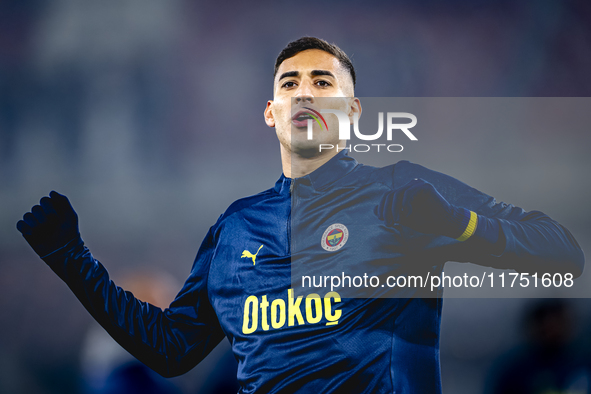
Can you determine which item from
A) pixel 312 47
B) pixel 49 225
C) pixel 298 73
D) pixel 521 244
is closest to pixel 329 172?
pixel 298 73

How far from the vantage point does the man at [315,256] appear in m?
1.41

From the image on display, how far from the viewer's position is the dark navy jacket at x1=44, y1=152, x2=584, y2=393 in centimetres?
145

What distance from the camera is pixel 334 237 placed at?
5.40ft

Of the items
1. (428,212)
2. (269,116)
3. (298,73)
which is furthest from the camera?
(269,116)

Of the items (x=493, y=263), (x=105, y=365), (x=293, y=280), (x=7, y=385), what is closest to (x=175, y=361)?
(x=293, y=280)

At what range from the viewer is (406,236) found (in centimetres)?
157

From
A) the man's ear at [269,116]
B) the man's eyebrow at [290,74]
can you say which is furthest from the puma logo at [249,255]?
the man's eyebrow at [290,74]

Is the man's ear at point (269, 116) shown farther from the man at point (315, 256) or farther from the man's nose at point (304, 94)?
the man's nose at point (304, 94)

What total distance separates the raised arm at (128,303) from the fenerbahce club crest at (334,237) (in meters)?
0.57

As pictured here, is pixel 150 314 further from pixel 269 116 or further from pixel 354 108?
pixel 354 108

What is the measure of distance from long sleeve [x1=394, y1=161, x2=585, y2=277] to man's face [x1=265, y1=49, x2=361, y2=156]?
58cm

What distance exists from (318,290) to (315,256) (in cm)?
12

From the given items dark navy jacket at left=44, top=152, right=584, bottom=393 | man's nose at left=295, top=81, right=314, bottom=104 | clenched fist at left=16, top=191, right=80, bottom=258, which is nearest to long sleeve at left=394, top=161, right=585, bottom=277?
dark navy jacket at left=44, top=152, right=584, bottom=393

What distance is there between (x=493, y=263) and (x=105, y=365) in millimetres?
2897
